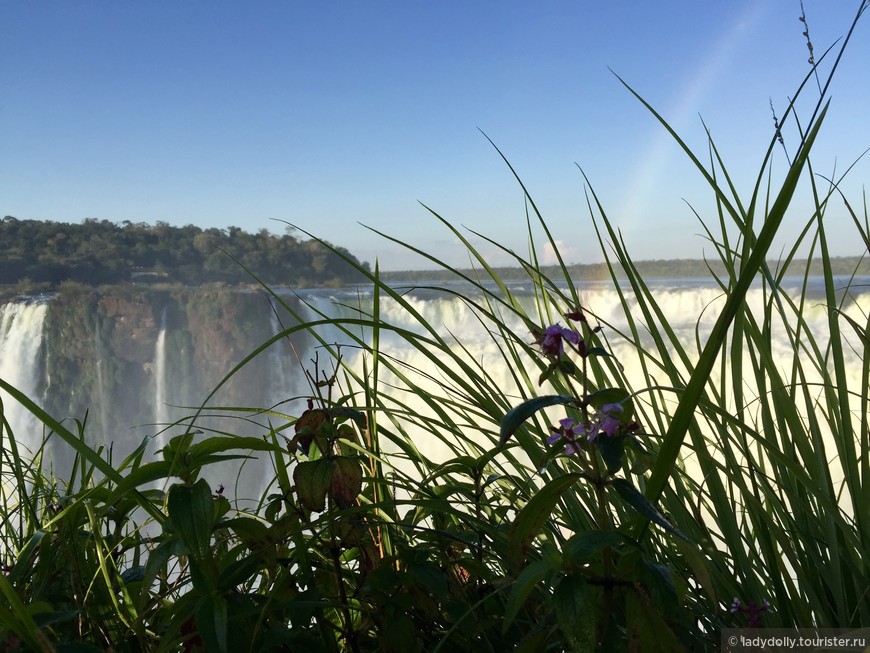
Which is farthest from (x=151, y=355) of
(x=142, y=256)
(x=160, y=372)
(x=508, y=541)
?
(x=508, y=541)

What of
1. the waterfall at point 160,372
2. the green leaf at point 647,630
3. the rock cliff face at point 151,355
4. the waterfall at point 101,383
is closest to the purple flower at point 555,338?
the green leaf at point 647,630

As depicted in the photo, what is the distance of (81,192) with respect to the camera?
24.1ft

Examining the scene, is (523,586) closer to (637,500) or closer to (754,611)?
(637,500)

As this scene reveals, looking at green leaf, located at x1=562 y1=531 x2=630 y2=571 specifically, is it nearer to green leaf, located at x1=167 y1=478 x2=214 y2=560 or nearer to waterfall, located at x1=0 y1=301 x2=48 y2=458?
green leaf, located at x1=167 y1=478 x2=214 y2=560

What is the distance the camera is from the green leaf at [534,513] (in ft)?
0.83

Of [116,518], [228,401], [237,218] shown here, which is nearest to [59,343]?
[228,401]

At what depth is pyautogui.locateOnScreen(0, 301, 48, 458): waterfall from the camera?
16.2 ft

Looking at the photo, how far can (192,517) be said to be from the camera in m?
0.30

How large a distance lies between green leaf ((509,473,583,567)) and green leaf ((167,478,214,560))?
0.47ft

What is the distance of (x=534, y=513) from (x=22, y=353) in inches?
233

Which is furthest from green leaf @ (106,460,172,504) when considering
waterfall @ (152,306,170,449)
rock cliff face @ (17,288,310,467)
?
waterfall @ (152,306,170,449)

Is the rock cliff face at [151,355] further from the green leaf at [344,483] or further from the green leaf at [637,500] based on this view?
the green leaf at [637,500]

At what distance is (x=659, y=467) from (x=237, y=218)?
19.7ft

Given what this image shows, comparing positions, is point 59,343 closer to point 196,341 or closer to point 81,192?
point 196,341
